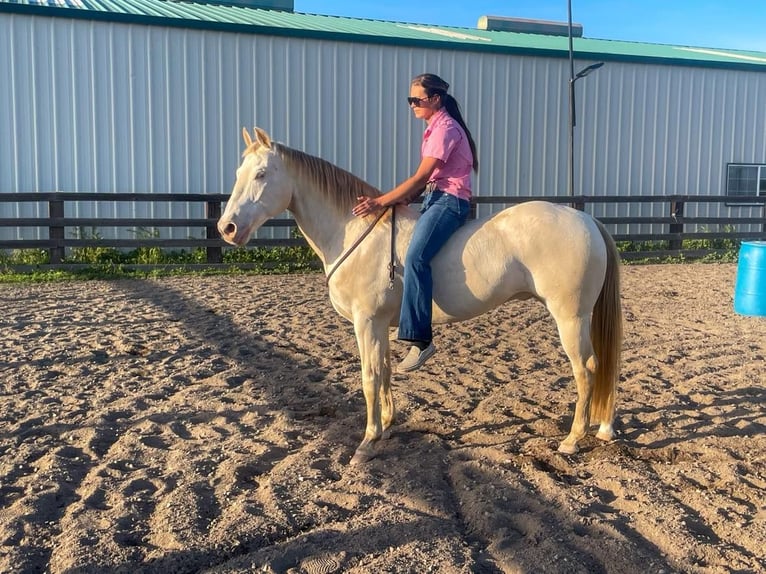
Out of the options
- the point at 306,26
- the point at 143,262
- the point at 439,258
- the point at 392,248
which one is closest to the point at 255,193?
the point at 392,248

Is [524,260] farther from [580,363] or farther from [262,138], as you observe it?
[262,138]

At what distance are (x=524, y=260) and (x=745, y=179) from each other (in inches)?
608

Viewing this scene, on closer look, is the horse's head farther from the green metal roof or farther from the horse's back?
the green metal roof

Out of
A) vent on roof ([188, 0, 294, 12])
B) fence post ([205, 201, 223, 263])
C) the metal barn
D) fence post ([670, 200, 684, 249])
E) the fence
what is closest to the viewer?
the fence

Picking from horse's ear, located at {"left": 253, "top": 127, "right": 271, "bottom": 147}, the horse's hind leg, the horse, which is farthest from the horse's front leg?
horse's ear, located at {"left": 253, "top": 127, "right": 271, "bottom": 147}

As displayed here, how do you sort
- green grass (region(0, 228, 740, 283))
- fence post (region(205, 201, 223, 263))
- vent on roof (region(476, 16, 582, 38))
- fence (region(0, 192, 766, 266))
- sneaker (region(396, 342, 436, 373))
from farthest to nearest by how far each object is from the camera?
vent on roof (region(476, 16, 582, 38)) < fence post (region(205, 201, 223, 263)) < fence (region(0, 192, 766, 266)) < green grass (region(0, 228, 740, 283)) < sneaker (region(396, 342, 436, 373))

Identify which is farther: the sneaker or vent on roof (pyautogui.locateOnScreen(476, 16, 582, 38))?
vent on roof (pyautogui.locateOnScreen(476, 16, 582, 38))

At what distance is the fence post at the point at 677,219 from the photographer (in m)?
14.2

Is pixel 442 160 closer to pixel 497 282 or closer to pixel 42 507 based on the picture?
pixel 497 282

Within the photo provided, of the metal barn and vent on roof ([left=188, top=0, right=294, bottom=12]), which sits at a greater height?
vent on roof ([left=188, top=0, right=294, bottom=12])

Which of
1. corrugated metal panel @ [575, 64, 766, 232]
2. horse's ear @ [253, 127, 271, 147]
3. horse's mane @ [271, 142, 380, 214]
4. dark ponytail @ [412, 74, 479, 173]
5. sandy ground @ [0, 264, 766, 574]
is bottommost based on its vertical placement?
sandy ground @ [0, 264, 766, 574]

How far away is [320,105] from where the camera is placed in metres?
13.7

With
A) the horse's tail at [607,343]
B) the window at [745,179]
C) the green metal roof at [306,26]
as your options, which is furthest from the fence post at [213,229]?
the window at [745,179]

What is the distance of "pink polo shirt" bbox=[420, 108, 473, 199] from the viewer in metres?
3.84
